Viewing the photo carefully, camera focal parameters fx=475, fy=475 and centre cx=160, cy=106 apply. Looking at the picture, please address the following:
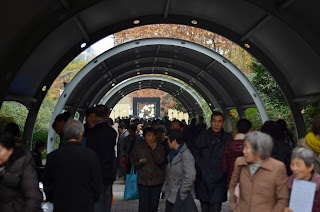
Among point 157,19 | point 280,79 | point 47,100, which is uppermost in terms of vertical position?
point 157,19

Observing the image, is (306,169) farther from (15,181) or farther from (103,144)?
(103,144)

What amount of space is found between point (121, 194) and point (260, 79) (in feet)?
28.2

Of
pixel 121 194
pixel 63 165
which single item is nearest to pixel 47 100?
pixel 121 194

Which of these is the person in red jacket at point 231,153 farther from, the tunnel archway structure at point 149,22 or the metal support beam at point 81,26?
the metal support beam at point 81,26

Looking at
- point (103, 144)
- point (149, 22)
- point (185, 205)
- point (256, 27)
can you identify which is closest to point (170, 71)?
point (149, 22)

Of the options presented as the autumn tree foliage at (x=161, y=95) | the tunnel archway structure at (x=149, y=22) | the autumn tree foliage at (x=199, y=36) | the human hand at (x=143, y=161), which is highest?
the autumn tree foliage at (x=199, y=36)

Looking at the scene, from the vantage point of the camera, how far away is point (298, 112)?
10.2m

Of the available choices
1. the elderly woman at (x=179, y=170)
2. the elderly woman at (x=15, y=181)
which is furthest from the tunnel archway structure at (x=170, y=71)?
the elderly woman at (x=15, y=181)

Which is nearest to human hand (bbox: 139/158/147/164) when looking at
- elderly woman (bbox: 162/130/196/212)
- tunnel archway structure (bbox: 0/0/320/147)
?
elderly woman (bbox: 162/130/196/212)

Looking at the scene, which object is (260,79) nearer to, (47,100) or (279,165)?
(279,165)

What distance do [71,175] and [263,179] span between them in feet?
6.51

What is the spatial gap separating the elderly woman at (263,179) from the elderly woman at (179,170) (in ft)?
6.78

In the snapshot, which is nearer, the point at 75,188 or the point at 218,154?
the point at 75,188

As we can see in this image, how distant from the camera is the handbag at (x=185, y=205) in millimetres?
6793
